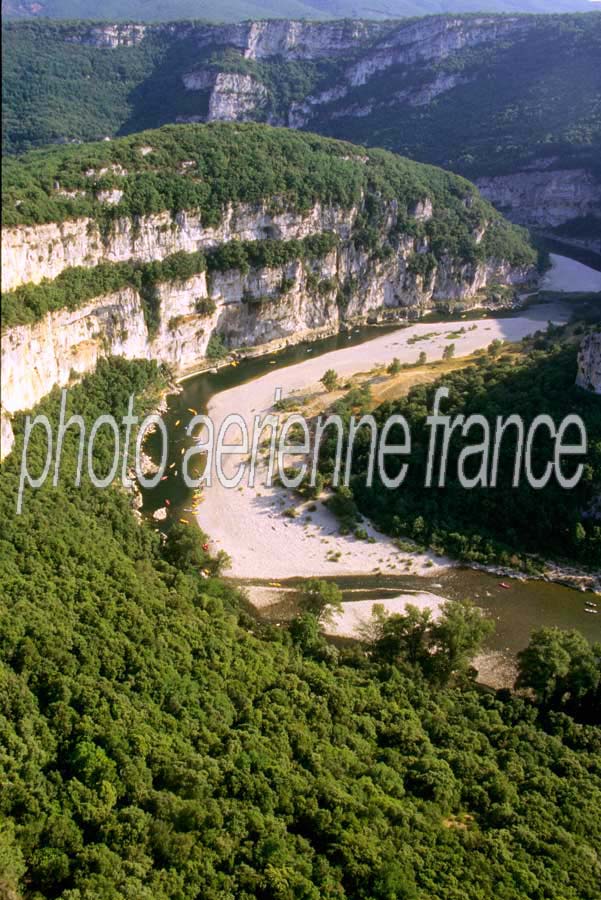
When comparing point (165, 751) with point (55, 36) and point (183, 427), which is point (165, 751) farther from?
point (55, 36)

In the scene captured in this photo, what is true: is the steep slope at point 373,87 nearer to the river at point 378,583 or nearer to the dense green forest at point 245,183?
the dense green forest at point 245,183

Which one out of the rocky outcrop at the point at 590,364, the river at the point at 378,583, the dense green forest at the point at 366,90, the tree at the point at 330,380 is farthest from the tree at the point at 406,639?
the dense green forest at the point at 366,90

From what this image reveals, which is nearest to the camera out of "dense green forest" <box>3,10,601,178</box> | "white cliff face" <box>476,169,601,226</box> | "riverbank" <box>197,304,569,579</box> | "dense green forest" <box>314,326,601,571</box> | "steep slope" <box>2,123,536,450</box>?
"riverbank" <box>197,304,569,579</box>

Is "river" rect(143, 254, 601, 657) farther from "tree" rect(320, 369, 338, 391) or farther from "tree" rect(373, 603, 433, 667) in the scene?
"tree" rect(320, 369, 338, 391)

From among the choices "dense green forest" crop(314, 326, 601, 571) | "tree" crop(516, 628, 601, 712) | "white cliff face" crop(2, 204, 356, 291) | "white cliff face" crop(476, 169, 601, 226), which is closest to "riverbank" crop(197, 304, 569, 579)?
"dense green forest" crop(314, 326, 601, 571)

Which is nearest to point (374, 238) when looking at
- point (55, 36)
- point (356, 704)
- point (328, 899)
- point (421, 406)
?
point (421, 406)

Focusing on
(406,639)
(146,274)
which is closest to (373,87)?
(146,274)

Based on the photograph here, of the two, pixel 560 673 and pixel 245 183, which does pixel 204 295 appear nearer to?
pixel 245 183
